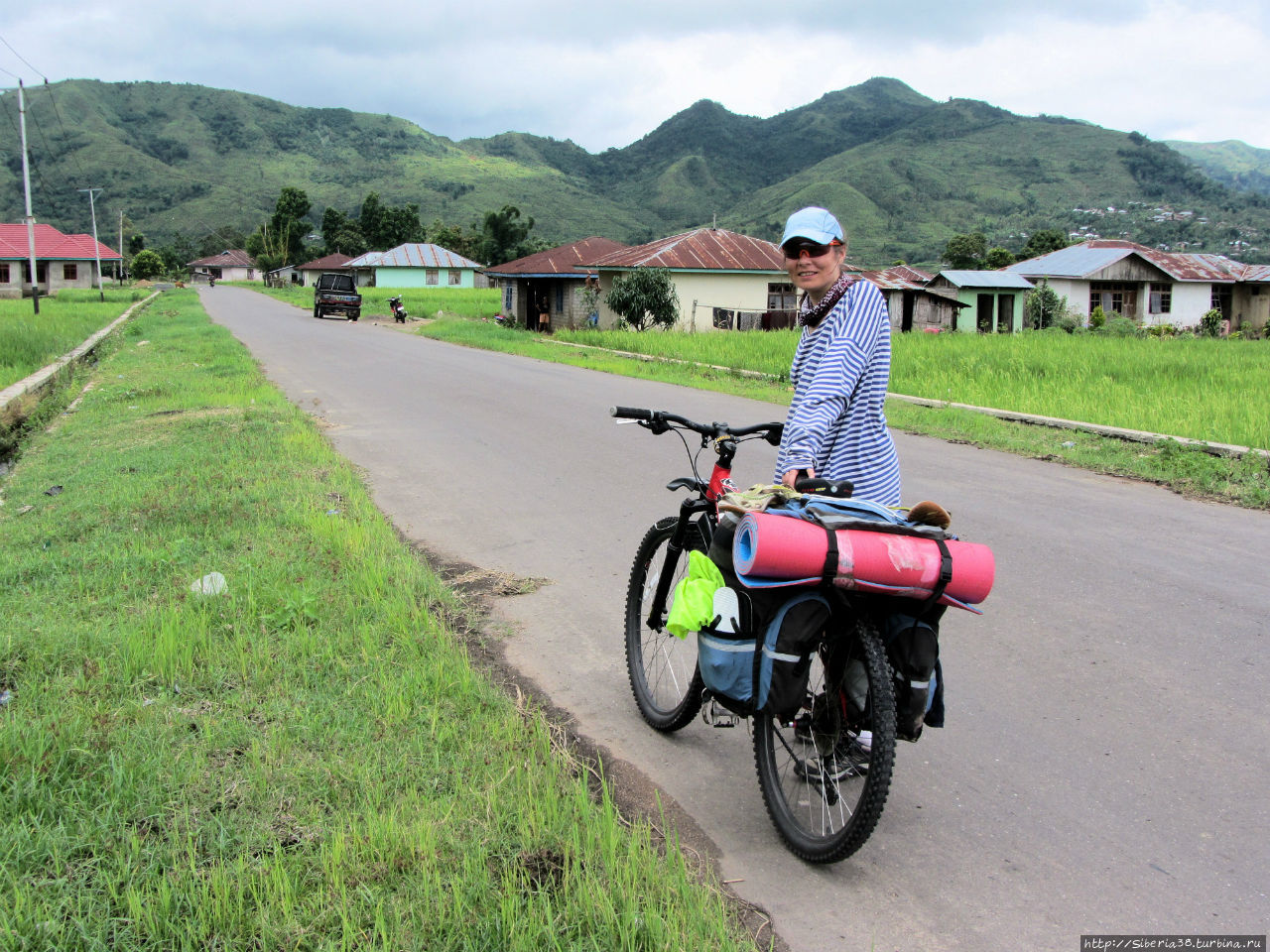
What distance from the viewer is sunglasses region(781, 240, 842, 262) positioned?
330cm

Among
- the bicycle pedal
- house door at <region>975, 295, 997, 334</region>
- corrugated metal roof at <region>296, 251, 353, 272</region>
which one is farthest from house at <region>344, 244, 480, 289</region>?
the bicycle pedal

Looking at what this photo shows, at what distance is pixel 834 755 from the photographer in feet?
10.2

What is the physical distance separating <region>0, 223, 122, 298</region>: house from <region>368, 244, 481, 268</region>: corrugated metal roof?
19.9 meters

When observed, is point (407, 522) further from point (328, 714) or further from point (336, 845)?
point (336, 845)

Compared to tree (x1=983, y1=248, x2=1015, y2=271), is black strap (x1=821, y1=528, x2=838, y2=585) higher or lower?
lower

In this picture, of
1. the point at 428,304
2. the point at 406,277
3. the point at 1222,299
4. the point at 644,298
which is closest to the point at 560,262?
the point at 644,298

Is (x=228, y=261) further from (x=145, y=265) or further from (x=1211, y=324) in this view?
(x=1211, y=324)

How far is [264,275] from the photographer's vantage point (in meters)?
102

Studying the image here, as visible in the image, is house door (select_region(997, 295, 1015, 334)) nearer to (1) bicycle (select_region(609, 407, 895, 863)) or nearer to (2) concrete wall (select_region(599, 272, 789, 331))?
(2) concrete wall (select_region(599, 272, 789, 331))

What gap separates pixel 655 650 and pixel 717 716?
24.2 inches

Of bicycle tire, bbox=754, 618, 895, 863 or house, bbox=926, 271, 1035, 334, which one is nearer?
bicycle tire, bbox=754, 618, 895, 863

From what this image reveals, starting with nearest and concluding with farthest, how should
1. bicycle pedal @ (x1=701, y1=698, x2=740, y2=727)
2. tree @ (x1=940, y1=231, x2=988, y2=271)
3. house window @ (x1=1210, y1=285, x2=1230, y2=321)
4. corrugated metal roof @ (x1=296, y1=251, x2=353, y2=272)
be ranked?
bicycle pedal @ (x1=701, y1=698, x2=740, y2=727) < house window @ (x1=1210, y1=285, x2=1230, y2=321) < tree @ (x1=940, y1=231, x2=988, y2=271) < corrugated metal roof @ (x1=296, y1=251, x2=353, y2=272)

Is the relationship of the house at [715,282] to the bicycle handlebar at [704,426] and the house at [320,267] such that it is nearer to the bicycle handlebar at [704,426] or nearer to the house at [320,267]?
the bicycle handlebar at [704,426]

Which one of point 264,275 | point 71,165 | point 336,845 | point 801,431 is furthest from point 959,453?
point 71,165
